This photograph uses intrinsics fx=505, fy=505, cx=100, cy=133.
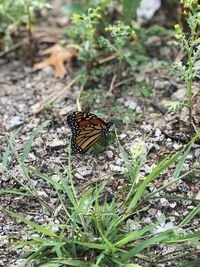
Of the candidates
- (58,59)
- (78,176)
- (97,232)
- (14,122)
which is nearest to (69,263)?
(97,232)

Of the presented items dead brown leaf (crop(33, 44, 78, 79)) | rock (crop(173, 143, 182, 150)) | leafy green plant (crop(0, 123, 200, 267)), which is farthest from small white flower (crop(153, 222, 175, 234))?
dead brown leaf (crop(33, 44, 78, 79))

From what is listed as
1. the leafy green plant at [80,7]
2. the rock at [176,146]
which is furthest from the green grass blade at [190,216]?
the leafy green plant at [80,7]

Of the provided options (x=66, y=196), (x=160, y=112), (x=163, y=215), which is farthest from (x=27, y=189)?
(x=160, y=112)

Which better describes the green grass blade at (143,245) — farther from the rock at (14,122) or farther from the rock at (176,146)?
the rock at (14,122)

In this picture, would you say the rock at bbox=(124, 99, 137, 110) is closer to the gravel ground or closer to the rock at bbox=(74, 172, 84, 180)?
the gravel ground

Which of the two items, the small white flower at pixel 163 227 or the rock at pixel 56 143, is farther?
the rock at pixel 56 143

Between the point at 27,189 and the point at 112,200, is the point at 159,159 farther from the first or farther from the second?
the point at 27,189
